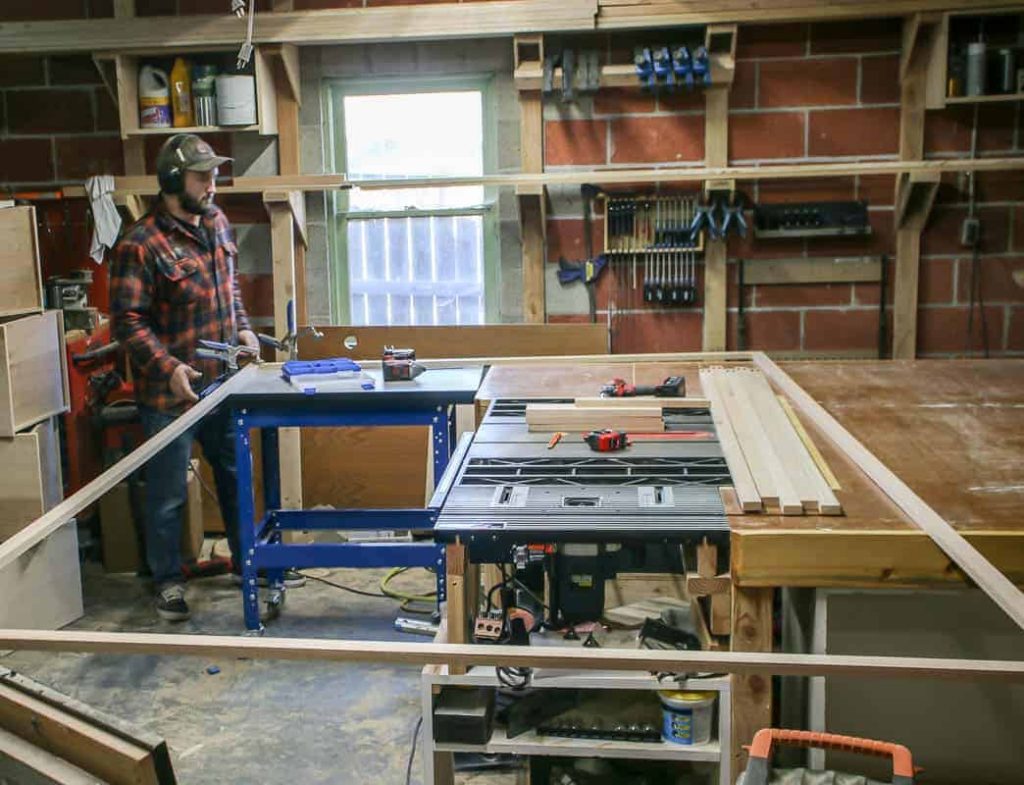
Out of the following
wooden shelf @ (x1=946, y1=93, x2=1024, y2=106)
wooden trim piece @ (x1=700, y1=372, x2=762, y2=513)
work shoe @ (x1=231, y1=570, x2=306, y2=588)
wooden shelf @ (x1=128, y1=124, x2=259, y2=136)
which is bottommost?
work shoe @ (x1=231, y1=570, x2=306, y2=588)

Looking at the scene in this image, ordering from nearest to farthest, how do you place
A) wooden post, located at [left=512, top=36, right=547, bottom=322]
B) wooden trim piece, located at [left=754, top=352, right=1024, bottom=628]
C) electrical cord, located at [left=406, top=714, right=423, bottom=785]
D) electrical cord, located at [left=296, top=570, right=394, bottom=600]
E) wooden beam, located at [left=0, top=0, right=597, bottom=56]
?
1. wooden trim piece, located at [left=754, top=352, right=1024, bottom=628]
2. electrical cord, located at [left=406, top=714, right=423, bottom=785]
3. electrical cord, located at [left=296, top=570, right=394, bottom=600]
4. wooden beam, located at [left=0, top=0, right=597, bottom=56]
5. wooden post, located at [left=512, top=36, right=547, bottom=322]

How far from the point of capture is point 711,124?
4.81 meters

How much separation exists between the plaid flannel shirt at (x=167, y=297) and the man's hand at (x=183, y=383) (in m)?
0.03

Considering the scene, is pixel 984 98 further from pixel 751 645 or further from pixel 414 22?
pixel 751 645

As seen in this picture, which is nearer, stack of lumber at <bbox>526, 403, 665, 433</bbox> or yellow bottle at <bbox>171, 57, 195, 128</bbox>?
stack of lumber at <bbox>526, 403, 665, 433</bbox>

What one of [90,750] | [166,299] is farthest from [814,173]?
[90,750]

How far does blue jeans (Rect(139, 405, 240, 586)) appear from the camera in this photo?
3.99 m

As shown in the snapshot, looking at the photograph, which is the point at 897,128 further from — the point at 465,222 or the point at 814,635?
the point at 814,635

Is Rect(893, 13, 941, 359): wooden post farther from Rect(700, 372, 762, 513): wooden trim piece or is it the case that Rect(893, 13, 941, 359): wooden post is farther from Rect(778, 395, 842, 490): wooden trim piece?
Rect(778, 395, 842, 490): wooden trim piece

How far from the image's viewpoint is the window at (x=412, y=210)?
5027 millimetres

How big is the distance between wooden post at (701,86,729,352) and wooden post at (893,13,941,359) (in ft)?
2.35

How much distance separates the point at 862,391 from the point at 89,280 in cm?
309

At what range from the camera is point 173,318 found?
407 cm

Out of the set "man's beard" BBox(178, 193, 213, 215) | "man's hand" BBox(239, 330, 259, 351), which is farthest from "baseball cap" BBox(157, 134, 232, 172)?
"man's hand" BBox(239, 330, 259, 351)
